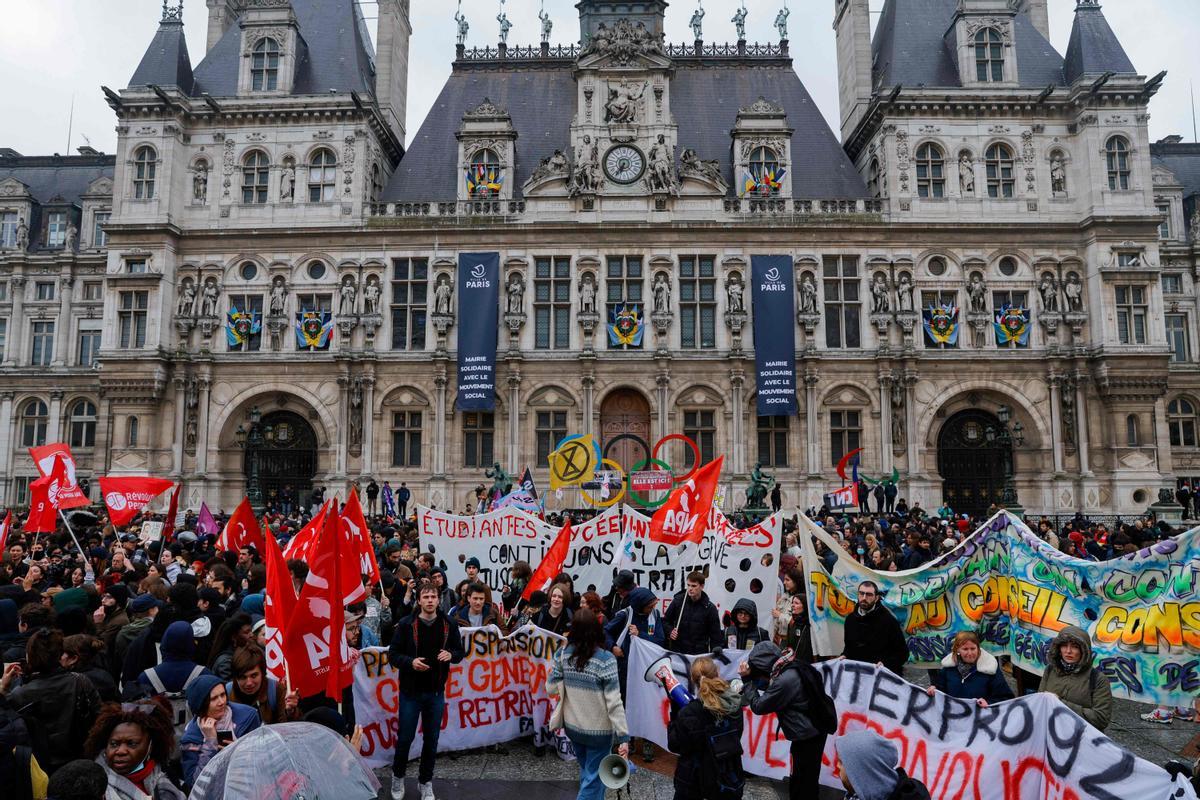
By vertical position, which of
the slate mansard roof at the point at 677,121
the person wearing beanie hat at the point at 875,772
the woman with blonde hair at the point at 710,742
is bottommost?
the woman with blonde hair at the point at 710,742

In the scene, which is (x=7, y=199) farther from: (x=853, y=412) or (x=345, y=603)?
(x=345, y=603)

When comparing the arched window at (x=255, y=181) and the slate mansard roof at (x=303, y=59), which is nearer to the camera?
the arched window at (x=255, y=181)

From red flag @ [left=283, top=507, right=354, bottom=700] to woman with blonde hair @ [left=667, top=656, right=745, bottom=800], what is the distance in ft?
10.6

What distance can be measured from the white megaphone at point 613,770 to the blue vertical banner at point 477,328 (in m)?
26.5

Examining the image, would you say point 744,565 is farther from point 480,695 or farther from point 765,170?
point 765,170

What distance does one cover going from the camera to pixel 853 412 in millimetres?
33438

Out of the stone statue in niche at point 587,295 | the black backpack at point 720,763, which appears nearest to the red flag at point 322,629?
the black backpack at point 720,763

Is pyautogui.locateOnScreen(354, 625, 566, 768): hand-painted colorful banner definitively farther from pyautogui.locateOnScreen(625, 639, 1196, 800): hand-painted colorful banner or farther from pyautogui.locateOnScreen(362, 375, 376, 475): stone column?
pyautogui.locateOnScreen(362, 375, 376, 475): stone column

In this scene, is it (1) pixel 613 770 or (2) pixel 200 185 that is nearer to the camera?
(1) pixel 613 770

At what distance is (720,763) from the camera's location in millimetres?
6184

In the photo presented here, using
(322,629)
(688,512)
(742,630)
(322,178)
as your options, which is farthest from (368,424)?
(322,629)

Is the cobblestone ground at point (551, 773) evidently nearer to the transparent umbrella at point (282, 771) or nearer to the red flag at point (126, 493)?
the transparent umbrella at point (282, 771)

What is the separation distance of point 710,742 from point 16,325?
160 feet

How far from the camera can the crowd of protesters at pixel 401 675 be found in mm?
4906
